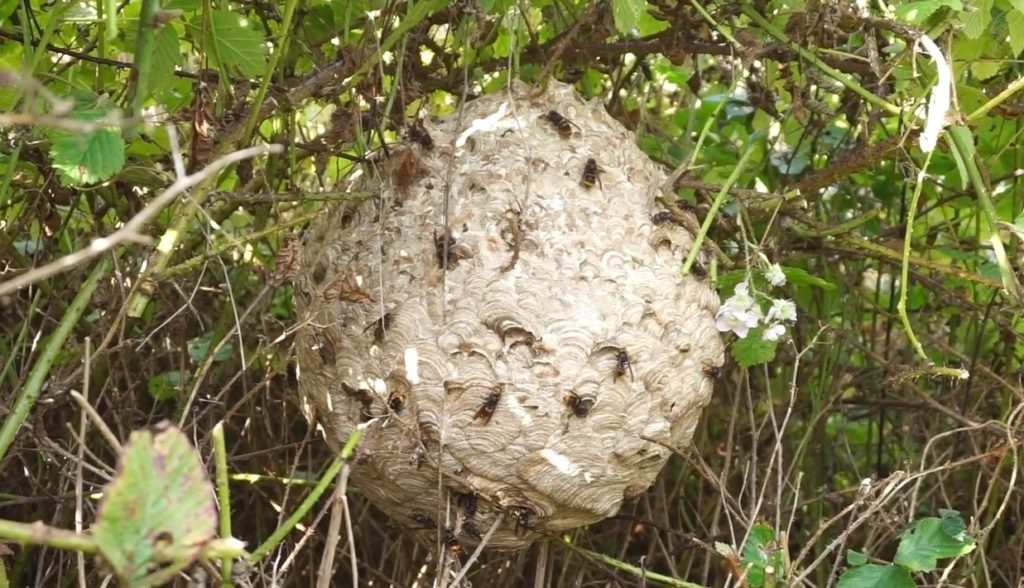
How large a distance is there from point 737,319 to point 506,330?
1.35 ft

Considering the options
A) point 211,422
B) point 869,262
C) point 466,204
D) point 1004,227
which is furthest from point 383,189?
point 869,262

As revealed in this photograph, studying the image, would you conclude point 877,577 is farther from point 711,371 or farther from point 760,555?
point 711,371

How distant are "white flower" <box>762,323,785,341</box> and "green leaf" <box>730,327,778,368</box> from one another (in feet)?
0.10

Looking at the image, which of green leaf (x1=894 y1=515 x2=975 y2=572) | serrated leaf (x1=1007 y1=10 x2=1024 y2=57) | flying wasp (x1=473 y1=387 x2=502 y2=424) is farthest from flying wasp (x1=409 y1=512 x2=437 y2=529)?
serrated leaf (x1=1007 y1=10 x2=1024 y2=57)

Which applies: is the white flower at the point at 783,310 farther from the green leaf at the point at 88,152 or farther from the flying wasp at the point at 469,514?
the green leaf at the point at 88,152

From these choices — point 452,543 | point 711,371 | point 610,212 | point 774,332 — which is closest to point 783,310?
point 774,332

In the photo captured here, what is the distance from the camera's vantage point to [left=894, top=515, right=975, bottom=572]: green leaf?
6.16 ft

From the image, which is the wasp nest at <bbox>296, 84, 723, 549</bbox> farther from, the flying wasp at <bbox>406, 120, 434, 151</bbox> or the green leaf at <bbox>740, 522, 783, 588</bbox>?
the green leaf at <bbox>740, 522, 783, 588</bbox>

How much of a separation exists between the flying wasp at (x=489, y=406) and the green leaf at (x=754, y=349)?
445 mm

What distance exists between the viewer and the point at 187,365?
258 centimetres

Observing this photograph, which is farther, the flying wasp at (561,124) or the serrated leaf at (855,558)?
the flying wasp at (561,124)

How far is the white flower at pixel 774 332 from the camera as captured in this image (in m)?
2.06

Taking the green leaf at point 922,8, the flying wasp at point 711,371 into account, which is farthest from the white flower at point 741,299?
the green leaf at point 922,8

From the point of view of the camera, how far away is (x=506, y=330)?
1971mm
